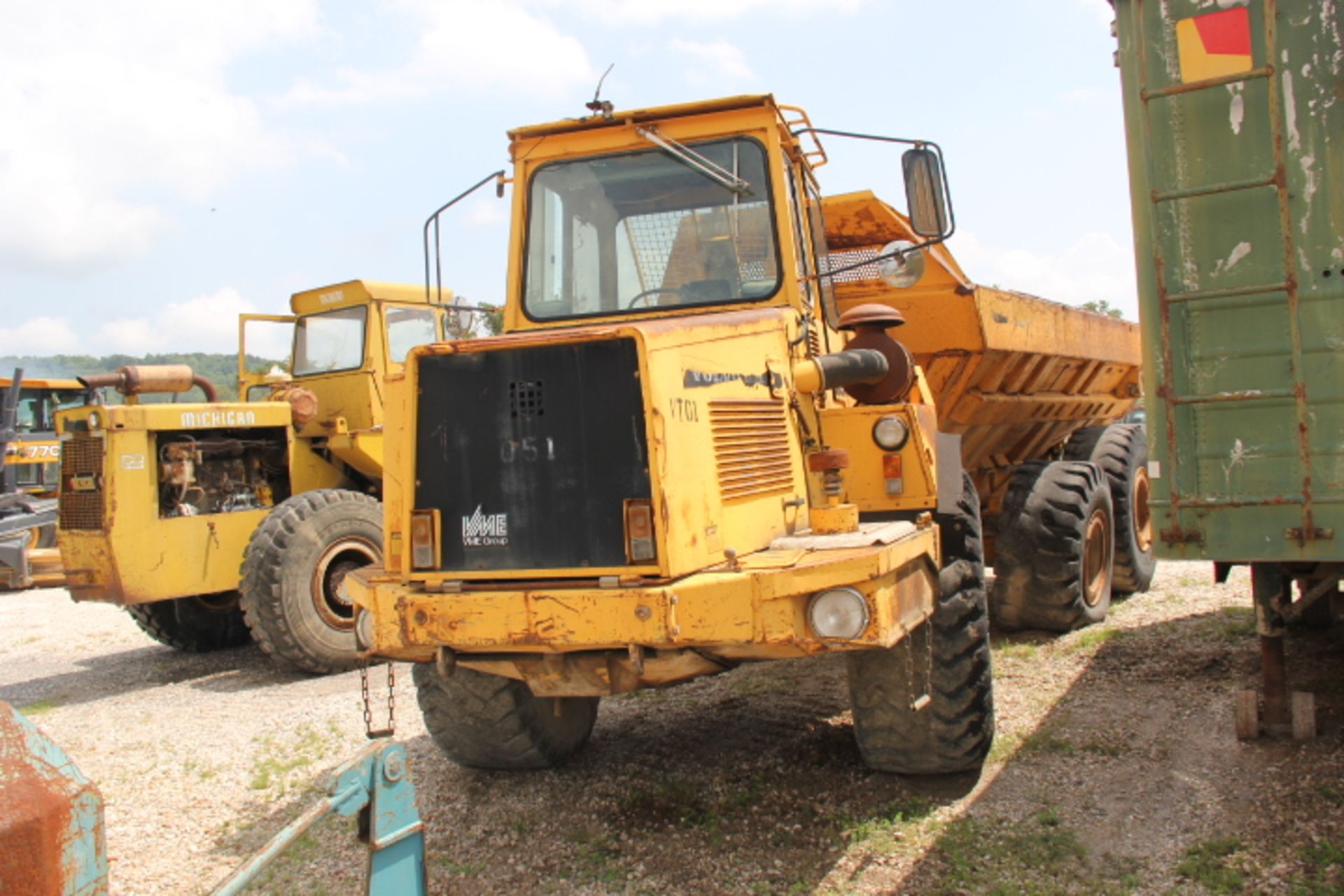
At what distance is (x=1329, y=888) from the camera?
3.53m

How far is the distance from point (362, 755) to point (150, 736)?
13.2 feet

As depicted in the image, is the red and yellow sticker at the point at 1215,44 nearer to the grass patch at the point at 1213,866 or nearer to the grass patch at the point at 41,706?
the grass patch at the point at 1213,866

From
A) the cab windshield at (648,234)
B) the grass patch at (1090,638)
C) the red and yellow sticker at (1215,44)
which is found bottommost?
the grass patch at (1090,638)

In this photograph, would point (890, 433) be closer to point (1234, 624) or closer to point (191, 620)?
point (1234, 624)

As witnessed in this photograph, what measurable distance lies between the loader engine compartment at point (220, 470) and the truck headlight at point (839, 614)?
6.06 metres

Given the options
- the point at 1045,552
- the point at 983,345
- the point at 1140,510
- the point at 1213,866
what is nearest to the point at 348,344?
the point at 983,345

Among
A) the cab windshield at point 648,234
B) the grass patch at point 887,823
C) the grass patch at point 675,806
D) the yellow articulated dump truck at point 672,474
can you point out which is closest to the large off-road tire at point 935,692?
the yellow articulated dump truck at point 672,474

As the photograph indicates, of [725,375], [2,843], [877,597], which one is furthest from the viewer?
[725,375]

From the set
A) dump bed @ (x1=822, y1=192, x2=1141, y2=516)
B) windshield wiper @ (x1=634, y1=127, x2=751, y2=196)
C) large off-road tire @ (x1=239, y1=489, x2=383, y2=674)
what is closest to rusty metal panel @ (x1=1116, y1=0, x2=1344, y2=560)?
windshield wiper @ (x1=634, y1=127, x2=751, y2=196)

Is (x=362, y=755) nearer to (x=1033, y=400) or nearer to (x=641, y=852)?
(x=641, y=852)

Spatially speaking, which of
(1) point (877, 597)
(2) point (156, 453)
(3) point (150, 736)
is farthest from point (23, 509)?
(1) point (877, 597)

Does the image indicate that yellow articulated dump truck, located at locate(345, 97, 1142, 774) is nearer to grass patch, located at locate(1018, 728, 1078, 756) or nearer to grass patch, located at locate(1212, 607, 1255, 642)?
grass patch, located at locate(1018, 728, 1078, 756)

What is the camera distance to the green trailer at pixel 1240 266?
13.1ft

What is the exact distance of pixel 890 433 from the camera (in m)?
4.88
